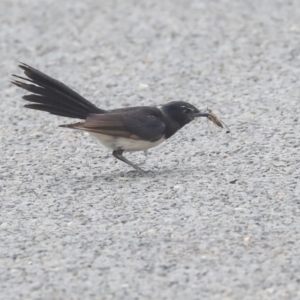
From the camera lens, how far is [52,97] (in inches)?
273

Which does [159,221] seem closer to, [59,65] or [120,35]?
[59,65]

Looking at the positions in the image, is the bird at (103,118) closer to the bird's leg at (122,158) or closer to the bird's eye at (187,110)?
the bird's leg at (122,158)

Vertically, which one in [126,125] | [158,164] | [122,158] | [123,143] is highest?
[126,125]

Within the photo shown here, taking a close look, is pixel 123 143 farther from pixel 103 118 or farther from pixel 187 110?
pixel 187 110

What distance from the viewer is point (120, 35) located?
11.4m

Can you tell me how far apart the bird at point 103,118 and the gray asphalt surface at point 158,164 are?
27 centimetres

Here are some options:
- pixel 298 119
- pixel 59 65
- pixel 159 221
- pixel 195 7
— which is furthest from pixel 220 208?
pixel 195 7

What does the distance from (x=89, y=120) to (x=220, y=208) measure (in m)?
1.34

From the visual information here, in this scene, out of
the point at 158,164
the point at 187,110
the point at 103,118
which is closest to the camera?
the point at 103,118

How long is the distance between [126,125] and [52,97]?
1.96 ft

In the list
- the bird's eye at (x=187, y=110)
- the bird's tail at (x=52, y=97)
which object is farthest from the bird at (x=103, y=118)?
the bird's eye at (x=187, y=110)

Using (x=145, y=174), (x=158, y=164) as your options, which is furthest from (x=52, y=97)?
A: (x=158, y=164)

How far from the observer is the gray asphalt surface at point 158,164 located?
17.0 ft

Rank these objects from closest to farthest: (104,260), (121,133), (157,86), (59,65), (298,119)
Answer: (104,260)
(121,133)
(298,119)
(157,86)
(59,65)
